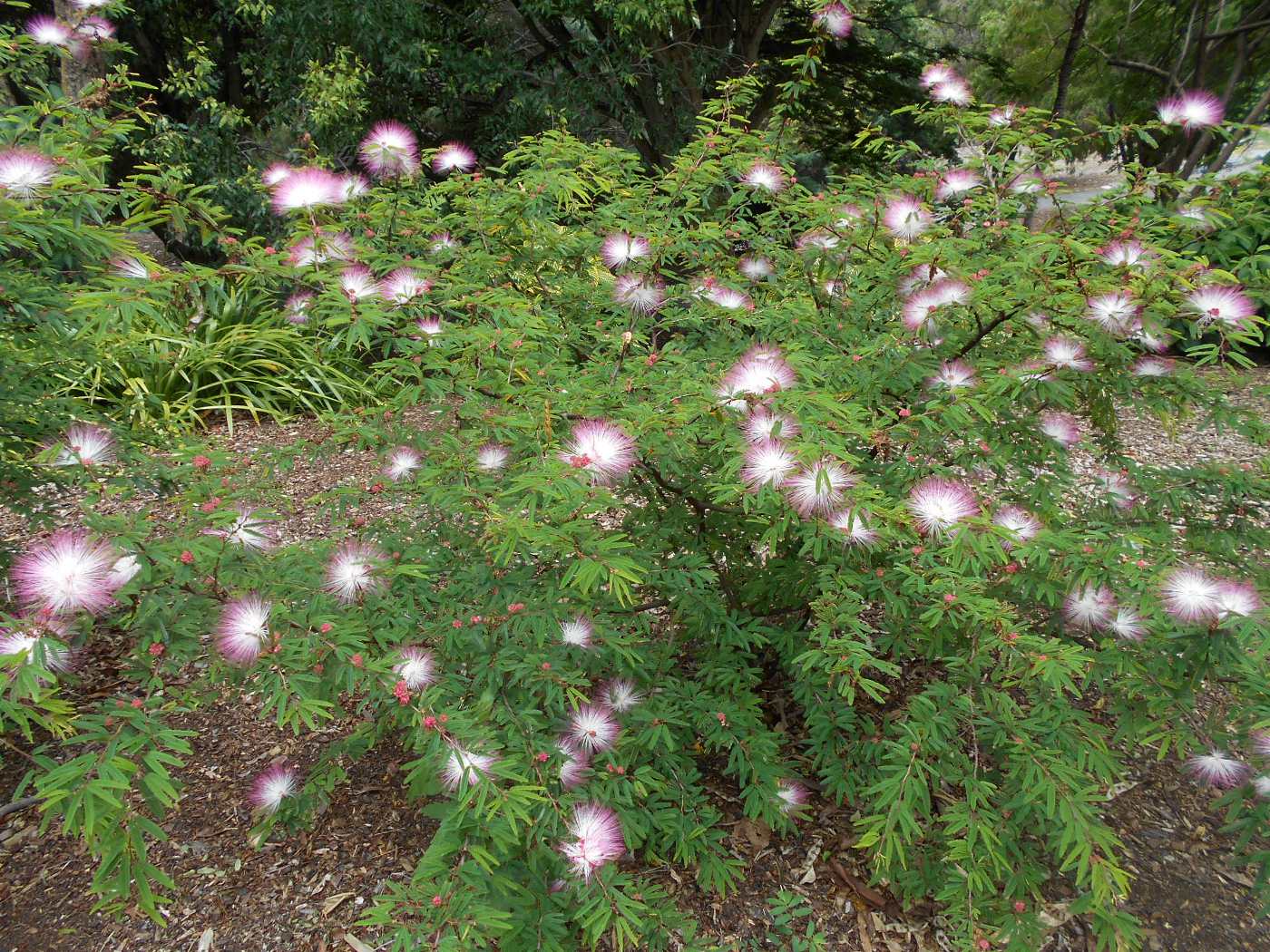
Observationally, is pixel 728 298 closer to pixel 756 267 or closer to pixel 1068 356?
pixel 756 267

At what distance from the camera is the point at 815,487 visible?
1.41 meters

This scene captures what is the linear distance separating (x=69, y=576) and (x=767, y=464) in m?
1.22

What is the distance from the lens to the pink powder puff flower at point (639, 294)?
2.12 m

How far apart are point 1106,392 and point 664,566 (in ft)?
4.16

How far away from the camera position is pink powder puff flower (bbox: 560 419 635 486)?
1.45m

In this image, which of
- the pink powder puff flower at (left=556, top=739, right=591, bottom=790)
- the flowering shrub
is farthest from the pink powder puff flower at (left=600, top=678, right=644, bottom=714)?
the pink powder puff flower at (left=556, top=739, right=591, bottom=790)

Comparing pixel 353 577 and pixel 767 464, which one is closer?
pixel 767 464

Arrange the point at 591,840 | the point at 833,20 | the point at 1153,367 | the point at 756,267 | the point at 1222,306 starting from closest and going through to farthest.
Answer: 1. the point at 591,840
2. the point at 1222,306
3. the point at 1153,367
4. the point at 833,20
5. the point at 756,267

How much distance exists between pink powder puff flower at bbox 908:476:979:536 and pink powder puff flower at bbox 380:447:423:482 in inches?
46.4

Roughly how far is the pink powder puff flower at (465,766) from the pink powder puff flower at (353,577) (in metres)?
0.43

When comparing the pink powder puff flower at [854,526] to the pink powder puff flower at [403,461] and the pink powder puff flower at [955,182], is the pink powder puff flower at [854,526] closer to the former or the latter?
the pink powder puff flower at [403,461]

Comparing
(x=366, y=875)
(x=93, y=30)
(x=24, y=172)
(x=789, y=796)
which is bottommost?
(x=366, y=875)

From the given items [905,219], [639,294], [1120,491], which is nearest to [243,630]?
[639,294]

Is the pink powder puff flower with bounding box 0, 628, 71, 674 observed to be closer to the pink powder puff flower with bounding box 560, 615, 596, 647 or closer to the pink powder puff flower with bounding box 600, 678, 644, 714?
the pink powder puff flower with bounding box 560, 615, 596, 647
